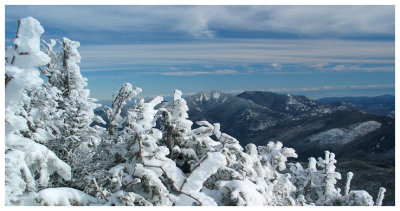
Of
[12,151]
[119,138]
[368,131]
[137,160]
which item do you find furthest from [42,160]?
[368,131]

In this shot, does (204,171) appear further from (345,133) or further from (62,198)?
(345,133)

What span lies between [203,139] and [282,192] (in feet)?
7.29

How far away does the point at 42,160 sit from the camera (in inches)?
150

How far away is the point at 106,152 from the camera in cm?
577

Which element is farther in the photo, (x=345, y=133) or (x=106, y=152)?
(x=345, y=133)

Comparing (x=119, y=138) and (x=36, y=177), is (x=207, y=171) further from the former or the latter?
(x=36, y=177)

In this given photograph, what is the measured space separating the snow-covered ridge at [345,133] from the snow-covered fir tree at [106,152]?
187 metres

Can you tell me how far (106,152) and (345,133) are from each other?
203 meters

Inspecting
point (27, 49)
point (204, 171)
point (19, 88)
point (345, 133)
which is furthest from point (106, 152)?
point (345, 133)

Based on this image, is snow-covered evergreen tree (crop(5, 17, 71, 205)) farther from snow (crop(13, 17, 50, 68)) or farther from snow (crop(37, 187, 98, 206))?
snow (crop(37, 187, 98, 206))

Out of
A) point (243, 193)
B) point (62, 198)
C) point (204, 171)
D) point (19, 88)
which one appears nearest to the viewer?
point (19, 88)

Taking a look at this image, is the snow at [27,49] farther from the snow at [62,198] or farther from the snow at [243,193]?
the snow at [243,193]

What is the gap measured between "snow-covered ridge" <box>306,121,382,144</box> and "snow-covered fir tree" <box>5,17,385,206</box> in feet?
614

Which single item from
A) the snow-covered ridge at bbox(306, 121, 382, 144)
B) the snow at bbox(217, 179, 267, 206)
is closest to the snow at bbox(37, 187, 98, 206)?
the snow at bbox(217, 179, 267, 206)
